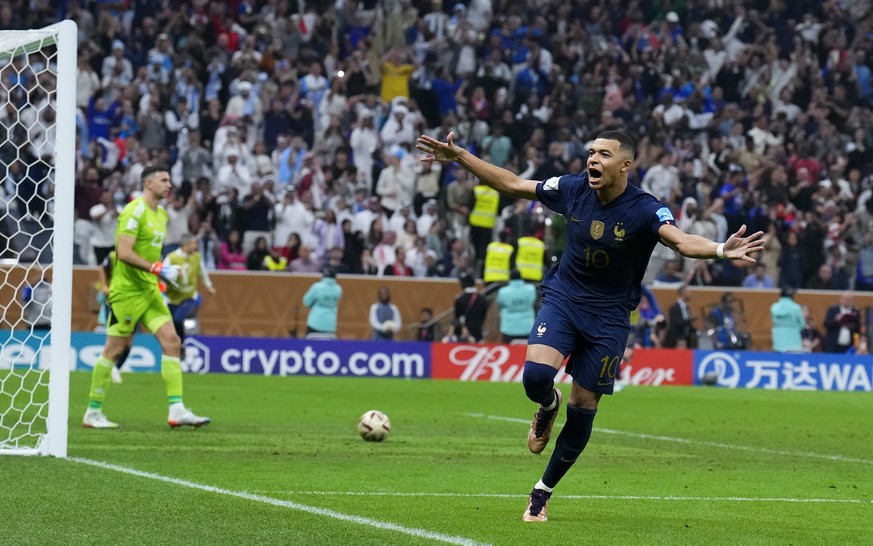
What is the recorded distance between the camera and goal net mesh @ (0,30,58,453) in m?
11.8

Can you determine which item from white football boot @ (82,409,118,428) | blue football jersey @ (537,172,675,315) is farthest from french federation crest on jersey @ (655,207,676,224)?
white football boot @ (82,409,118,428)

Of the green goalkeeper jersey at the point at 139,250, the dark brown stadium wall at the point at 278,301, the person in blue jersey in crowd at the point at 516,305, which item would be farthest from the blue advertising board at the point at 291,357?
the green goalkeeper jersey at the point at 139,250

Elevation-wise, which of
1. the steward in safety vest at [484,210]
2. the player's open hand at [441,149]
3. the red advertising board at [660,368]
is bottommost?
the red advertising board at [660,368]

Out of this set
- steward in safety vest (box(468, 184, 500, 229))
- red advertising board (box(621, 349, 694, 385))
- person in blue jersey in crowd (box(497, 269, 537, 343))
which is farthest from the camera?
steward in safety vest (box(468, 184, 500, 229))

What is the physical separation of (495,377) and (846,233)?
319 inches

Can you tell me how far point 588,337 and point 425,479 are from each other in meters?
2.67

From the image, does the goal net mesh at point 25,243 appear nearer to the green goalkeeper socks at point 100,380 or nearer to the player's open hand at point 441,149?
the green goalkeeper socks at point 100,380

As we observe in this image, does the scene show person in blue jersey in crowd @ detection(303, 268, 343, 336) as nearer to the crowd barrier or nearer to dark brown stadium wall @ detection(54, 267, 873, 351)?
the crowd barrier

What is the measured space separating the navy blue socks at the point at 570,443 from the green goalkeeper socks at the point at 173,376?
6.00 metres

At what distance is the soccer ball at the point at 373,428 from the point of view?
1344 centimetres

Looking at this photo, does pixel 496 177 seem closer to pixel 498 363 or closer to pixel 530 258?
pixel 530 258

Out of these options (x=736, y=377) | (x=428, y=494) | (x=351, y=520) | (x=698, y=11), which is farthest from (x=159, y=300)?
(x=698, y=11)

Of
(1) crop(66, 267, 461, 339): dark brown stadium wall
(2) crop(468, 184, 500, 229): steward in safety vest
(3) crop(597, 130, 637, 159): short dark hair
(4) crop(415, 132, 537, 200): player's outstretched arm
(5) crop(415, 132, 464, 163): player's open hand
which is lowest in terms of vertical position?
(1) crop(66, 267, 461, 339): dark brown stadium wall

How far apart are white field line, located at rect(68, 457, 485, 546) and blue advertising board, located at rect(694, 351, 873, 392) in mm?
17712
